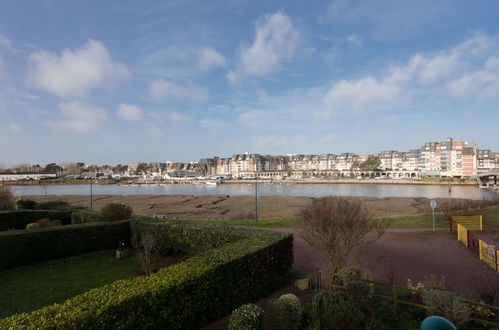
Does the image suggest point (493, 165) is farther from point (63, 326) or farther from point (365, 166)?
point (63, 326)

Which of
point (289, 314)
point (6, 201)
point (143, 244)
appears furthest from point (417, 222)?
point (6, 201)

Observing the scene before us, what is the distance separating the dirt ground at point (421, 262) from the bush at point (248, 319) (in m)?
4.25

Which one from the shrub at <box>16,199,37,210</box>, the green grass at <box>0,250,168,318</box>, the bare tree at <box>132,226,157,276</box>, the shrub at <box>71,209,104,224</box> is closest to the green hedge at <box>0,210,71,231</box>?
the shrub at <box>71,209,104,224</box>

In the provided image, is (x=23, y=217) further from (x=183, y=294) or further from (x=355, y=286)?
(x=355, y=286)

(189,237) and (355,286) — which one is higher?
(189,237)

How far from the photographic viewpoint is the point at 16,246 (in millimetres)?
10859

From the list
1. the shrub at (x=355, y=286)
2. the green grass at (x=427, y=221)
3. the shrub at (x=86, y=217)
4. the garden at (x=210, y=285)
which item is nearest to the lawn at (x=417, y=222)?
the green grass at (x=427, y=221)

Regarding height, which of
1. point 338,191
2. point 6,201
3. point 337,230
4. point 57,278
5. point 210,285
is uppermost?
point 337,230

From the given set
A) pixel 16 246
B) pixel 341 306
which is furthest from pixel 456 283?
pixel 16 246

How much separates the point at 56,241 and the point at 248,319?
10484mm

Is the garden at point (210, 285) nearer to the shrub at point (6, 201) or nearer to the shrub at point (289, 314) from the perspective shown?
the shrub at point (289, 314)

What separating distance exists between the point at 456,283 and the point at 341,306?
564 cm

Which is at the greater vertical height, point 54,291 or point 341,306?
point 341,306

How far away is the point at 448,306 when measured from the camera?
232 inches
